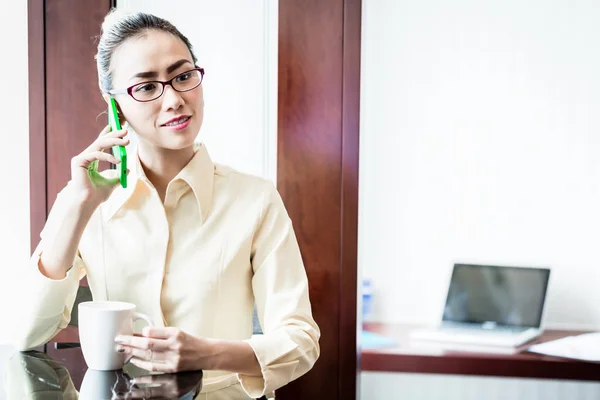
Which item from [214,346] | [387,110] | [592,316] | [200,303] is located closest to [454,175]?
[387,110]

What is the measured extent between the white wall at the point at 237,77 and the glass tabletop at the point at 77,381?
2.18 feet

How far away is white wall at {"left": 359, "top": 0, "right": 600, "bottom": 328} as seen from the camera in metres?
2.26

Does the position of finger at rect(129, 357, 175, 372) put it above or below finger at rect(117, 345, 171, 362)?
below

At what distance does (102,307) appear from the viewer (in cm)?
112

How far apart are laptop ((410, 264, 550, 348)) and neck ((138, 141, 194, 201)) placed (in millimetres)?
1068

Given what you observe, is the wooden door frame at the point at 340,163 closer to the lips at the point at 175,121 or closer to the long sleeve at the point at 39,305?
the lips at the point at 175,121

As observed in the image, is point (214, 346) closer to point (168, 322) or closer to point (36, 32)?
point (168, 322)

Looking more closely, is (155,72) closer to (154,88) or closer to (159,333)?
(154,88)

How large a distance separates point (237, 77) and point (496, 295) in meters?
1.09

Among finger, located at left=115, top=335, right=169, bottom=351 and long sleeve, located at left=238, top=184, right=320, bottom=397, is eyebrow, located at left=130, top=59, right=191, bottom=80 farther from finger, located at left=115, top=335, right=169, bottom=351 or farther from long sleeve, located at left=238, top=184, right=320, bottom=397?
finger, located at left=115, top=335, right=169, bottom=351

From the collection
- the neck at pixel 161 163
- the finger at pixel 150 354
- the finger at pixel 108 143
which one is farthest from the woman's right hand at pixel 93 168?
the finger at pixel 150 354

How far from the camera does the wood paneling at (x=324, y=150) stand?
65.4 inches

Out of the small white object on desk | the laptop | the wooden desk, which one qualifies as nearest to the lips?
the wooden desk

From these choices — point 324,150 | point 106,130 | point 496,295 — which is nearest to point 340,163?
point 324,150
